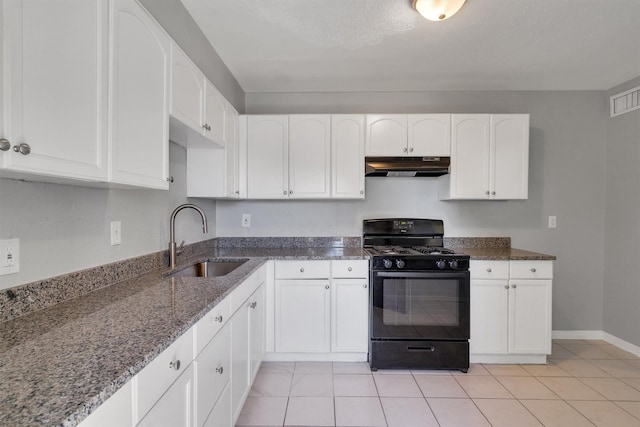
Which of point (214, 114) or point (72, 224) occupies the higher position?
point (214, 114)

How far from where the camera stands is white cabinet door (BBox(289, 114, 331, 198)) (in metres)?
2.58

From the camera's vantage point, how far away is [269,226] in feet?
9.50

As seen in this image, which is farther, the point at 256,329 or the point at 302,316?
the point at 302,316

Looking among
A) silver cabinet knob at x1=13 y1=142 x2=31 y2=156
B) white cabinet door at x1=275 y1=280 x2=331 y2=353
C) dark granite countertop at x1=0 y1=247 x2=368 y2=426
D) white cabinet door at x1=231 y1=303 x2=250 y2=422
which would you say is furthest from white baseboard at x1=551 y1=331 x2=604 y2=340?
silver cabinet knob at x1=13 y1=142 x2=31 y2=156

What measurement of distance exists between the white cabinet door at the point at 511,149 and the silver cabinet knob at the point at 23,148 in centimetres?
287

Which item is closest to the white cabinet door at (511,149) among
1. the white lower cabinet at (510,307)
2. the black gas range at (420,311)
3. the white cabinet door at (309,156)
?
the white lower cabinet at (510,307)

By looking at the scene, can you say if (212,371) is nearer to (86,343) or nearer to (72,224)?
(86,343)

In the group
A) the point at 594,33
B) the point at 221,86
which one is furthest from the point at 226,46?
the point at 594,33

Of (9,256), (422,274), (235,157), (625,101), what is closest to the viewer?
(9,256)

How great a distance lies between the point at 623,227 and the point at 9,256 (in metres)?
4.10

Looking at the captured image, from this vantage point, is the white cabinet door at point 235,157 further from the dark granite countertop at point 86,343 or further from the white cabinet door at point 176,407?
the white cabinet door at point 176,407

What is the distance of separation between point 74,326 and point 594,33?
316 cm

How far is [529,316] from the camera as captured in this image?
2.32 metres

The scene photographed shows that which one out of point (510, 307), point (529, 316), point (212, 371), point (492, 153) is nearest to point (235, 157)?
point (212, 371)
